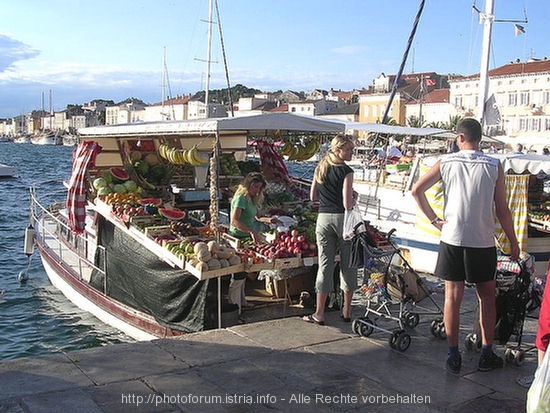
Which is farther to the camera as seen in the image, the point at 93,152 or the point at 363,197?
the point at 363,197

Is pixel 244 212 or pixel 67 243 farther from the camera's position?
pixel 67 243

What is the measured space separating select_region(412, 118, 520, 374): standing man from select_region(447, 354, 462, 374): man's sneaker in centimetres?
23

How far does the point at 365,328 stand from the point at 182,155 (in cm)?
501

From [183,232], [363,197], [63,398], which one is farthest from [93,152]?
[363,197]

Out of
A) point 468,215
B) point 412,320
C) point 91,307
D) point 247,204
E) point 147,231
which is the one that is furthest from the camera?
point 91,307

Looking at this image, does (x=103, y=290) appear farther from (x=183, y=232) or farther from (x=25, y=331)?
(x=183, y=232)

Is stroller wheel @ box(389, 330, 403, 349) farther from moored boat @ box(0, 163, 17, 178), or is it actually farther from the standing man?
moored boat @ box(0, 163, 17, 178)

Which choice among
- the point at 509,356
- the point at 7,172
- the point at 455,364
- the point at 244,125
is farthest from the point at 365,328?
the point at 7,172

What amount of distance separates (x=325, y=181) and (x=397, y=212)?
30.6 feet

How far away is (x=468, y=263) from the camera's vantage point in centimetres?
485

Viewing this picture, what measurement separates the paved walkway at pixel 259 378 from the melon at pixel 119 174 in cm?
540

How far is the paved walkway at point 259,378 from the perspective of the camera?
4.38 metres

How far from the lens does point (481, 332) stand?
5371mm

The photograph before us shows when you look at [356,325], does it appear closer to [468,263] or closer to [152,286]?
[468,263]
